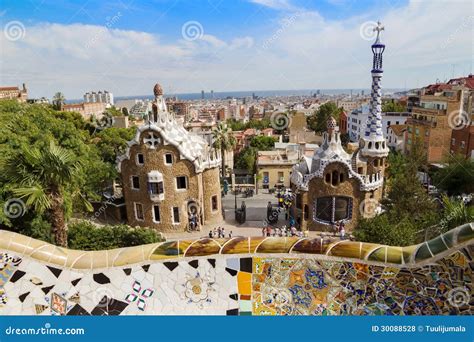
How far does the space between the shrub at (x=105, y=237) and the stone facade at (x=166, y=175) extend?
6009 millimetres

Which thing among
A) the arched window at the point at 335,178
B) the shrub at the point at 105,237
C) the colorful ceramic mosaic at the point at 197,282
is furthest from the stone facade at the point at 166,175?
the colorful ceramic mosaic at the point at 197,282

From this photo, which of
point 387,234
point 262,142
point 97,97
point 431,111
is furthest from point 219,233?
point 97,97

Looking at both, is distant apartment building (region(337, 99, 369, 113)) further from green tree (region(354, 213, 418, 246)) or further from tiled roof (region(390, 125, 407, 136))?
green tree (region(354, 213, 418, 246))

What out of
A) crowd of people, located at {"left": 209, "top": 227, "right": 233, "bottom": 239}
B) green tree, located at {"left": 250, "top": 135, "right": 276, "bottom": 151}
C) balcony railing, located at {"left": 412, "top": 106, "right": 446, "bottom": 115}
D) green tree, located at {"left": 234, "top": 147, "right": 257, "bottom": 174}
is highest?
balcony railing, located at {"left": 412, "top": 106, "right": 446, "bottom": 115}

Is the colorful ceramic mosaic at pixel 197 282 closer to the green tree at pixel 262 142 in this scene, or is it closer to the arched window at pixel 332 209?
the arched window at pixel 332 209

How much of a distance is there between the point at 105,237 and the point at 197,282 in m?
10.1

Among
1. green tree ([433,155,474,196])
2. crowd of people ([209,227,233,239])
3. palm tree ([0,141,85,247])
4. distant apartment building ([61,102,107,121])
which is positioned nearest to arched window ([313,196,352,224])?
crowd of people ([209,227,233,239])

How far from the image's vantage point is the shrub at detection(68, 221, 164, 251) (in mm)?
14961

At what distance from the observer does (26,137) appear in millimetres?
17000

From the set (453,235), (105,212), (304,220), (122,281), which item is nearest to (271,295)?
(122,281)

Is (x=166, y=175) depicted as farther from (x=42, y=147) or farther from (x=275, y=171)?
(x=275, y=171)

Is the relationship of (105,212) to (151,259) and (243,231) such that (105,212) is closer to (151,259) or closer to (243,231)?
(243,231)

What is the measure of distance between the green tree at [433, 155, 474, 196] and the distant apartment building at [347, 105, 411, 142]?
80.1 ft

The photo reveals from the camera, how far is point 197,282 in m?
6.68
